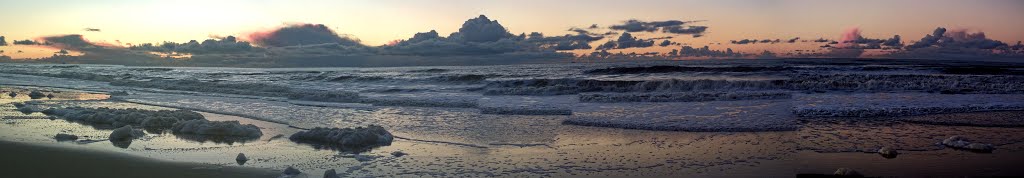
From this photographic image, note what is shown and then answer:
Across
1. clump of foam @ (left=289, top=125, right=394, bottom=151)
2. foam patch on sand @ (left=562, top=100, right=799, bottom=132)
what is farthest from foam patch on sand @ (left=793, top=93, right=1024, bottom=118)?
clump of foam @ (left=289, top=125, right=394, bottom=151)

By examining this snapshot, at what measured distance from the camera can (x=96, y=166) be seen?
7.19 m

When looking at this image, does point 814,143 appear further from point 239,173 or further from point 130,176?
point 130,176

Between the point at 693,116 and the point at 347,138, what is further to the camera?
the point at 693,116

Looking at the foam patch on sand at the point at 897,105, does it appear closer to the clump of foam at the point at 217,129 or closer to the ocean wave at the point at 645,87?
the ocean wave at the point at 645,87

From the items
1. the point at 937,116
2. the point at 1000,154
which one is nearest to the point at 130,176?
the point at 1000,154

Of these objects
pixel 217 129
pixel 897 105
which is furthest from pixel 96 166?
pixel 897 105

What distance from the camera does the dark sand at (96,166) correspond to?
6.73 meters

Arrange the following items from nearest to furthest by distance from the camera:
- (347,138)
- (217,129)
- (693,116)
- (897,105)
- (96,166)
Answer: (96,166), (347,138), (217,129), (693,116), (897,105)

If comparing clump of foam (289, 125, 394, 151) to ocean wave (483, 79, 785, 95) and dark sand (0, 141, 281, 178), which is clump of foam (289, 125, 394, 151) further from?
ocean wave (483, 79, 785, 95)

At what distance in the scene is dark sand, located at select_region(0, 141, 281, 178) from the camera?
6730mm

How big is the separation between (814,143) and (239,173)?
24.3ft

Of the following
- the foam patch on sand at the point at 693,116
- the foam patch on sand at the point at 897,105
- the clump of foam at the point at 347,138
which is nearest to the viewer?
the clump of foam at the point at 347,138

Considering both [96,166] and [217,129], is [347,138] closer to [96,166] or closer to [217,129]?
[217,129]

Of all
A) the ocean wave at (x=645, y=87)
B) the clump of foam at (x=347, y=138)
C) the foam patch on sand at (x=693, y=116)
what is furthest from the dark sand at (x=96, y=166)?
the ocean wave at (x=645, y=87)
